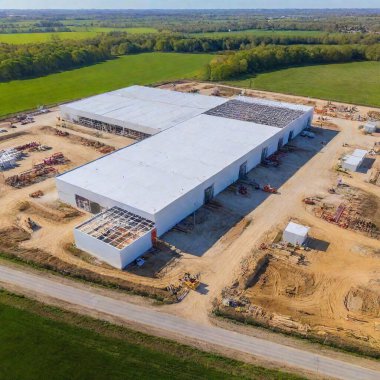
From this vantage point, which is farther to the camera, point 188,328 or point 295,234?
point 295,234

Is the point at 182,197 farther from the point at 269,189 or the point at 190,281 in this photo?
the point at 269,189

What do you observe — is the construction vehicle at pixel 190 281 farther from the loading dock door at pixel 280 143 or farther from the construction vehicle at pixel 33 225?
the loading dock door at pixel 280 143

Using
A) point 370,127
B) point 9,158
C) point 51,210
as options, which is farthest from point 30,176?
point 370,127

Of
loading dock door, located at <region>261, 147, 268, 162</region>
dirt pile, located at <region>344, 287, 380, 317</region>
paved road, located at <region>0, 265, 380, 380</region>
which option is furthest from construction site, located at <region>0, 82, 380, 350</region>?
paved road, located at <region>0, 265, 380, 380</region>

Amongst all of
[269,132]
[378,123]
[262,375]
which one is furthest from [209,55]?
[262,375]

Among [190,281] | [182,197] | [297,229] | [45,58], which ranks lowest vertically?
[190,281]
